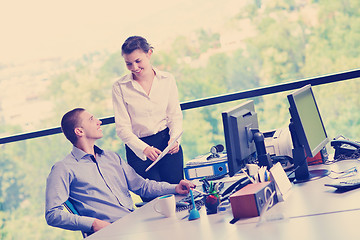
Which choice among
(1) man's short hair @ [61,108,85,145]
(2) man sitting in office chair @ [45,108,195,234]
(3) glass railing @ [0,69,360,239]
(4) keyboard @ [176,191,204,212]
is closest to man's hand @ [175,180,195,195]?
(2) man sitting in office chair @ [45,108,195,234]

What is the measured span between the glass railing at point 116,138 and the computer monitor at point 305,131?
3.94 ft

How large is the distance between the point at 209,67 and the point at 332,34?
4.26 feet

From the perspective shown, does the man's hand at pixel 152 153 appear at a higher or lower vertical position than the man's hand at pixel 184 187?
higher

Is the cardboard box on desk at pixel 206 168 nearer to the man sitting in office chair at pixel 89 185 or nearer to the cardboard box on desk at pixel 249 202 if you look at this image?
the man sitting in office chair at pixel 89 185

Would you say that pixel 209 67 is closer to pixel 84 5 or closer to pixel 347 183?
pixel 84 5

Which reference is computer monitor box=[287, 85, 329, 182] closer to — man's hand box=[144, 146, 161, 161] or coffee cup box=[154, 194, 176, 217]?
coffee cup box=[154, 194, 176, 217]

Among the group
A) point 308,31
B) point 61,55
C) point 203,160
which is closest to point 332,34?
point 308,31

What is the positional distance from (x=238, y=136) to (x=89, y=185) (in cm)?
92

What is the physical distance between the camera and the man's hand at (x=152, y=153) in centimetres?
312

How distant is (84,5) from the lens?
223 inches

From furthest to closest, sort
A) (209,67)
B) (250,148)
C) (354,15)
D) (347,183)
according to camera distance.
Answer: (209,67) < (354,15) < (250,148) < (347,183)

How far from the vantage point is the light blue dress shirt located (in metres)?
2.55

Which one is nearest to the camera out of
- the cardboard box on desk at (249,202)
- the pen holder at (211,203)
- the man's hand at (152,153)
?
the cardboard box on desk at (249,202)

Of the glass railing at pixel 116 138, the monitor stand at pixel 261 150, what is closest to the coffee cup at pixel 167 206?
the monitor stand at pixel 261 150
